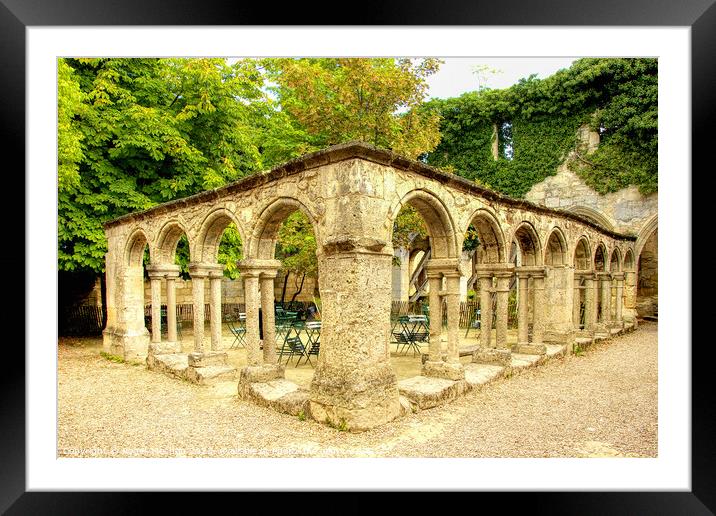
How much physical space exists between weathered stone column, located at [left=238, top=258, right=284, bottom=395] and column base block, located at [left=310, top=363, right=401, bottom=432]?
5.12 feet

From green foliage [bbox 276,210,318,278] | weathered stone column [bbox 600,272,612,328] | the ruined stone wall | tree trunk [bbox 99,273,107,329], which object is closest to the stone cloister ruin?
weathered stone column [bbox 600,272,612,328]

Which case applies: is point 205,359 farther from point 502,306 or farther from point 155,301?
point 502,306

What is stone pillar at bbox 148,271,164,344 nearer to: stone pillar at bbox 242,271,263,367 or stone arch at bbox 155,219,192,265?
stone arch at bbox 155,219,192,265

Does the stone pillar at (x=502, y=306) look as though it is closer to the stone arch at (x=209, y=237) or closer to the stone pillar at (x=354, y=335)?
the stone pillar at (x=354, y=335)

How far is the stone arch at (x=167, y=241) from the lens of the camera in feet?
28.7

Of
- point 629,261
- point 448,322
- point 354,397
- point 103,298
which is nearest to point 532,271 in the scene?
point 448,322

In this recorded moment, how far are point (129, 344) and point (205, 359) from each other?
3.39m

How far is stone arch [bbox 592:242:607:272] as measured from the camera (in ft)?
41.3
